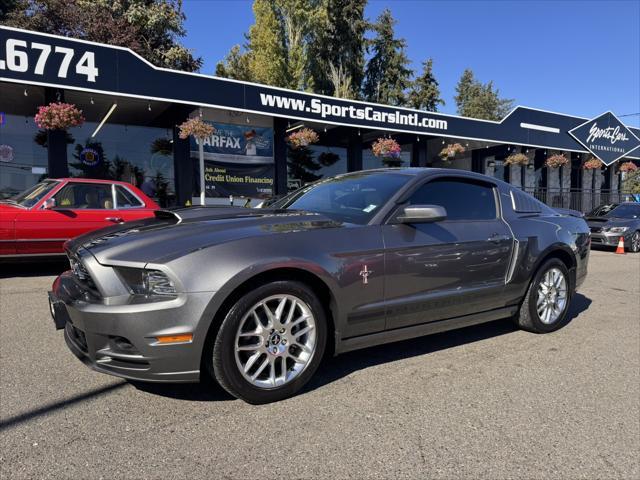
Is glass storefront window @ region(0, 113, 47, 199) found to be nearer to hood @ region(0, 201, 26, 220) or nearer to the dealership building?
the dealership building

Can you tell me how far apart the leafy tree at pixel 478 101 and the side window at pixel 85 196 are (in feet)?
197

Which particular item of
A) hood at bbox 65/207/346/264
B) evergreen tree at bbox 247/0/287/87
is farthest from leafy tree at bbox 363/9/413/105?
hood at bbox 65/207/346/264

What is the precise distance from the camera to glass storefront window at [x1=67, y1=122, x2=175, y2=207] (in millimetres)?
14000

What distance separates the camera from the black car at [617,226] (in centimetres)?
1298

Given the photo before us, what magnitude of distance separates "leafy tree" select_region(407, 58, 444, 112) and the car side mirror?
1401 inches

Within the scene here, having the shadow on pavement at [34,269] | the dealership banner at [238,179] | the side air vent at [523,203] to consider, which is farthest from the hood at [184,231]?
the dealership banner at [238,179]

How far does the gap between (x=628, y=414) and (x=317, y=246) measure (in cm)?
224

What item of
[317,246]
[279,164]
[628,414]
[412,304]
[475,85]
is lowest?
[628,414]

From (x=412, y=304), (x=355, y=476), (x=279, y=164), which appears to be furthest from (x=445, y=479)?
(x=279, y=164)

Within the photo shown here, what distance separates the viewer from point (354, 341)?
10.4 ft

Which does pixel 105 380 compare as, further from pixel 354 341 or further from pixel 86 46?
pixel 86 46

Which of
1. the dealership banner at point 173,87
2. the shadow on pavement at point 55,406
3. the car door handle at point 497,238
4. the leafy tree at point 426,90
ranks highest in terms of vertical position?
the leafy tree at point 426,90

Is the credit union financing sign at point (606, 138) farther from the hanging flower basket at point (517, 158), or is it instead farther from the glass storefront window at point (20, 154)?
the glass storefront window at point (20, 154)

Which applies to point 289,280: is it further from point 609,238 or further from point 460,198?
point 609,238
